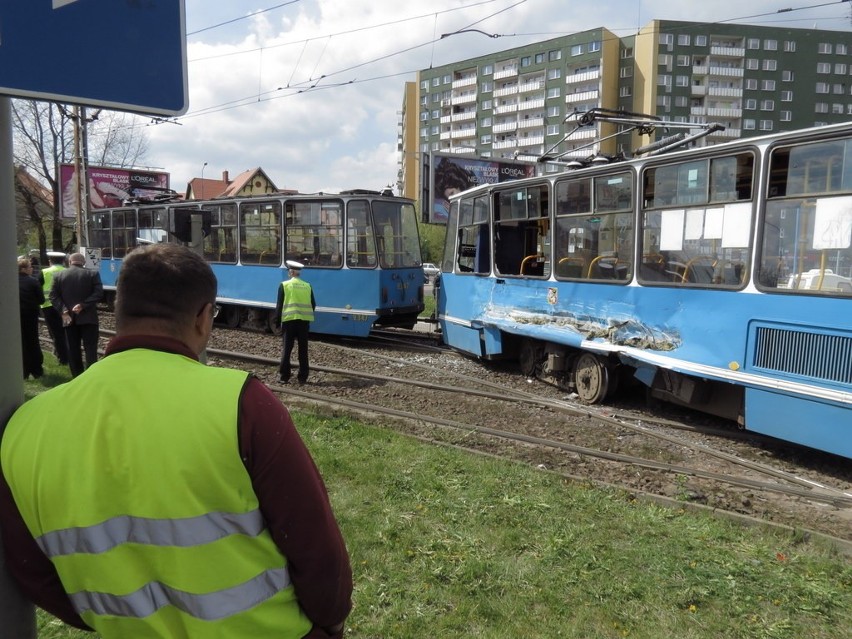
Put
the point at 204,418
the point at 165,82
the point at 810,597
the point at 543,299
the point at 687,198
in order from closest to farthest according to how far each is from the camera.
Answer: the point at 204,418 → the point at 165,82 → the point at 810,597 → the point at 687,198 → the point at 543,299

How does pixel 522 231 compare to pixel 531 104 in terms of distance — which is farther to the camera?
pixel 531 104

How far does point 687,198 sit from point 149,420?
6754 mm

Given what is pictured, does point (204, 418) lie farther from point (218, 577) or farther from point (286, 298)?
point (286, 298)

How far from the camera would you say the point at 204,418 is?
1.34m

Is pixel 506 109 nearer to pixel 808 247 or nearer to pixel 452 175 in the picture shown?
pixel 452 175

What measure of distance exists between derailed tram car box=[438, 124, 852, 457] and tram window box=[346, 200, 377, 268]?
3.44 m

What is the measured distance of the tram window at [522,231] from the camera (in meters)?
9.28

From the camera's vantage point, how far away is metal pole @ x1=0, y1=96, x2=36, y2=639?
1503mm

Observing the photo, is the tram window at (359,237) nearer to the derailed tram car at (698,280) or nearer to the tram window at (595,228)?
the derailed tram car at (698,280)

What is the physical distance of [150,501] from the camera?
1341 mm

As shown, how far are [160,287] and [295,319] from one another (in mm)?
7956

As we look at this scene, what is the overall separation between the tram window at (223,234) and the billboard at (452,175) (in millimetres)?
7239

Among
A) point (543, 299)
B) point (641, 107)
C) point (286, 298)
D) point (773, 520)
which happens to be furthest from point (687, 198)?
point (641, 107)

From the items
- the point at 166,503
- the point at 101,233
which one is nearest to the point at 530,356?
the point at 166,503
